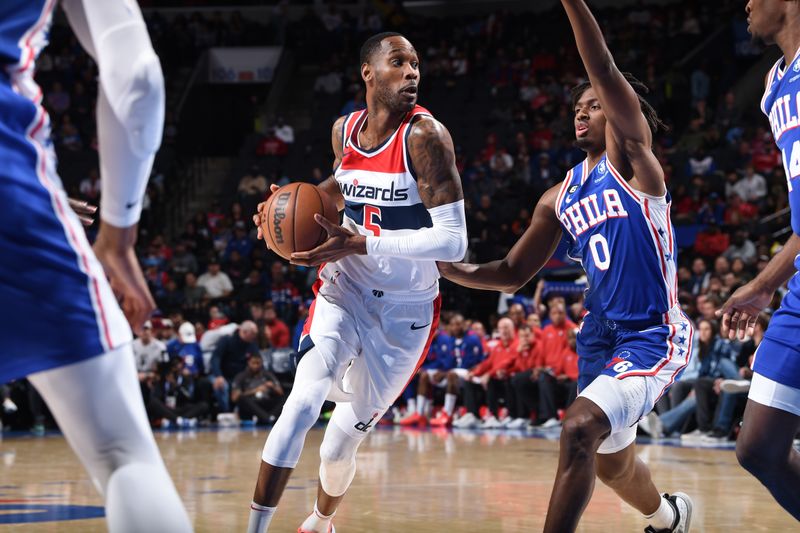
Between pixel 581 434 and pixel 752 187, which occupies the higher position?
pixel 752 187

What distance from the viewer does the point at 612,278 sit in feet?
14.2

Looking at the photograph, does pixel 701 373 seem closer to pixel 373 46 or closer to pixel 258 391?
pixel 258 391

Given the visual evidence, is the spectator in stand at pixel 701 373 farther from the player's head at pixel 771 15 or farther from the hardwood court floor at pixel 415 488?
A: the player's head at pixel 771 15

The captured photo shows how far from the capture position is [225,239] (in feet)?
60.8

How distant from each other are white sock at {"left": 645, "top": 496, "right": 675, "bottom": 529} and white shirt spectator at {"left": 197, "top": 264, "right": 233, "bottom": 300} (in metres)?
12.8

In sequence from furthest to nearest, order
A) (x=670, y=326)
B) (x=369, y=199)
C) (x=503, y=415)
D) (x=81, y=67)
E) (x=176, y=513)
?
(x=81, y=67) < (x=503, y=415) < (x=369, y=199) < (x=670, y=326) < (x=176, y=513)

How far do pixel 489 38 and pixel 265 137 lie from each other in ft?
17.5

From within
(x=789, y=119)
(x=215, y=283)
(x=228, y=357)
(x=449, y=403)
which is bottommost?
(x=449, y=403)

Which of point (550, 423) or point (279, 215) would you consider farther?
point (550, 423)

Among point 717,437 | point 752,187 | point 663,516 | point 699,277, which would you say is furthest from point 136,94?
point 752,187

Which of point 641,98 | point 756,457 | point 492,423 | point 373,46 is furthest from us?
point 492,423

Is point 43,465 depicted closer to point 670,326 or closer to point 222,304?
point 670,326

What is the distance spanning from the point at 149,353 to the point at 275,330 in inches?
71.9

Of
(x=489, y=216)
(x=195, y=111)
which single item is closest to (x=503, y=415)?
(x=489, y=216)
